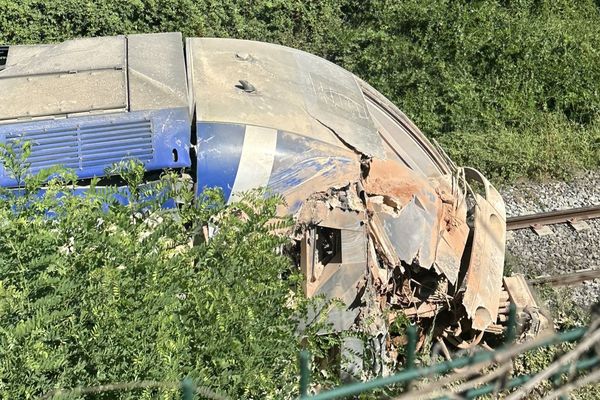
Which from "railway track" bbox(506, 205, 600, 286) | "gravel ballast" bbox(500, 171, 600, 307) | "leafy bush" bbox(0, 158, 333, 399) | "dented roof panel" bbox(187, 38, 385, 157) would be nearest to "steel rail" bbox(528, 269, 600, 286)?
"gravel ballast" bbox(500, 171, 600, 307)

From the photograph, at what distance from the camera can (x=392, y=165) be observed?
5.57m

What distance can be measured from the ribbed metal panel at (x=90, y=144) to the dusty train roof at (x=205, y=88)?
0.15 metres

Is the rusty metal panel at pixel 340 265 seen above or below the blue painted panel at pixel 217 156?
below

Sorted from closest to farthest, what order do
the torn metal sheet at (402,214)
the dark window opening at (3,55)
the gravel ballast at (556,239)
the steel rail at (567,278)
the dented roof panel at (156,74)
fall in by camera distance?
the dented roof panel at (156,74) < the torn metal sheet at (402,214) < the dark window opening at (3,55) < the steel rail at (567,278) < the gravel ballast at (556,239)

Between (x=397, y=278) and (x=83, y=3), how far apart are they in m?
8.79

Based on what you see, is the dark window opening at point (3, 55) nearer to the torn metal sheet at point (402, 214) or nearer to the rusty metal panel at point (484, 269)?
the torn metal sheet at point (402, 214)

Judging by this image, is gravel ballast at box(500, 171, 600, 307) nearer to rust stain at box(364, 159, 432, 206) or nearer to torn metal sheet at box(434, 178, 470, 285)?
torn metal sheet at box(434, 178, 470, 285)

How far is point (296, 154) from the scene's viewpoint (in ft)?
17.2

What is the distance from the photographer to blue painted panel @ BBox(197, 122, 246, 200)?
5.07 meters

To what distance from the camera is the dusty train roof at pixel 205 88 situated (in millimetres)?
5262

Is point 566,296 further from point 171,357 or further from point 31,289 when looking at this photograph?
point 31,289

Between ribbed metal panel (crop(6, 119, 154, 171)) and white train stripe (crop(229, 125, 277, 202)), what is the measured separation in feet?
2.32

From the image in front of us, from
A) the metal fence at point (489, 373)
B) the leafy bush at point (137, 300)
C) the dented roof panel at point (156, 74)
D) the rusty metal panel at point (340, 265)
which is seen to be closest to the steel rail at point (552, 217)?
the rusty metal panel at point (340, 265)

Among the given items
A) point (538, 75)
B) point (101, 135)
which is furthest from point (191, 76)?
point (538, 75)
